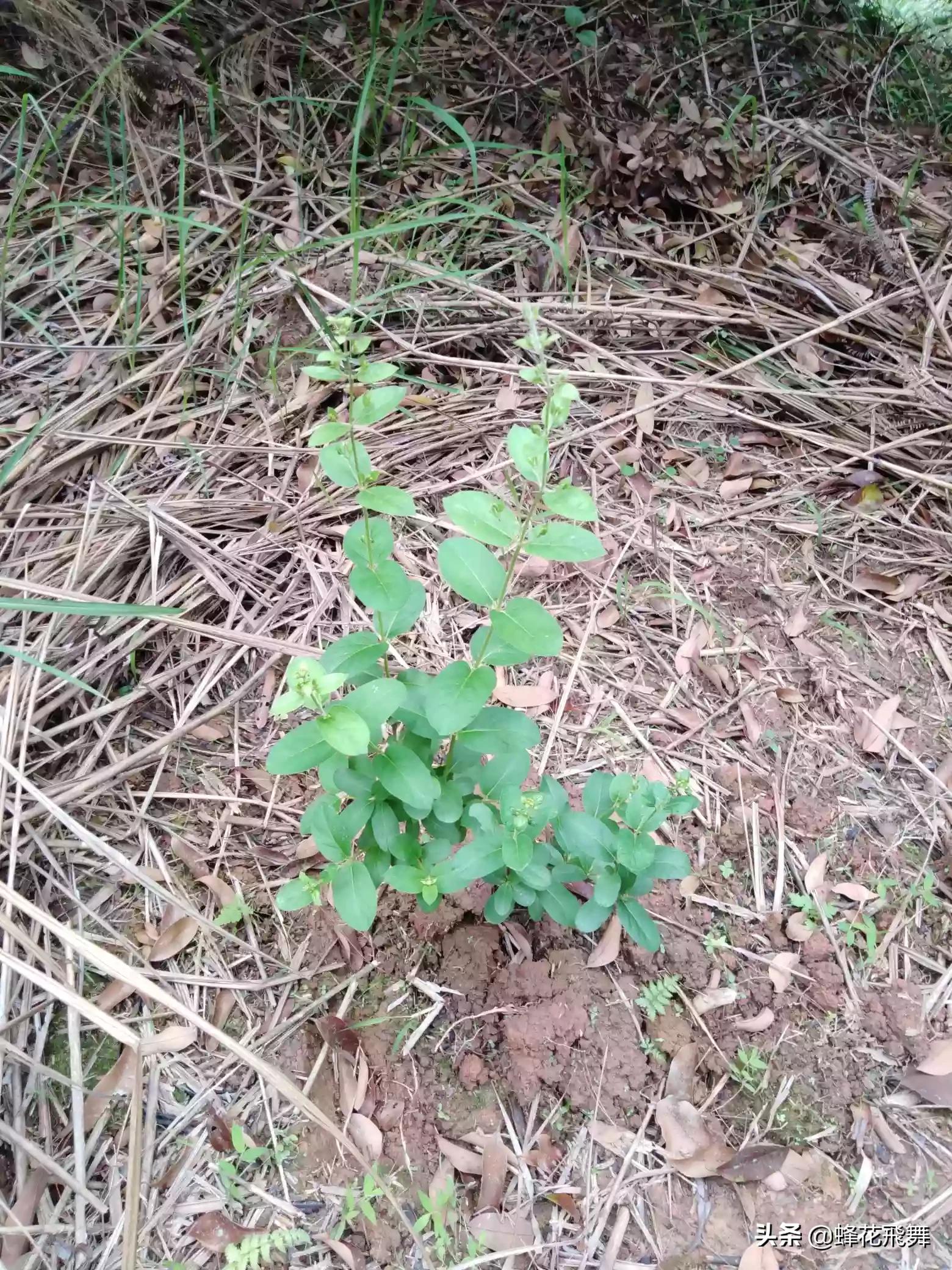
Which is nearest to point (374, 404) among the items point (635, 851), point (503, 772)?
point (503, 772)

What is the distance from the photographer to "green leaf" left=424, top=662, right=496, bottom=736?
115 cm

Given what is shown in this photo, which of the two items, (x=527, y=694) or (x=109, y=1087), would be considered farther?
(x=527, y=694)

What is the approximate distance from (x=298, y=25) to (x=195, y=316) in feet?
5.24

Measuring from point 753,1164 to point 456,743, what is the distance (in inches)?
41.1

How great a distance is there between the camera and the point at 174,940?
5.35ft

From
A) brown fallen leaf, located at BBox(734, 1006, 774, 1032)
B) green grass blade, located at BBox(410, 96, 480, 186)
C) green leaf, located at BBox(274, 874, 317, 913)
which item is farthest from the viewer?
green grass blade, located at BBox(410, 96, 480, 186)

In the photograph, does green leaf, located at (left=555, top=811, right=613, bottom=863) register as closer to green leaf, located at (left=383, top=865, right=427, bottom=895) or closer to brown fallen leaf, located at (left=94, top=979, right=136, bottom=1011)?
green leaf, located at (left=383, top=865, right=427, bottom=895)

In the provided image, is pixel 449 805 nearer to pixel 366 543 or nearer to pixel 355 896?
pixel 355 896

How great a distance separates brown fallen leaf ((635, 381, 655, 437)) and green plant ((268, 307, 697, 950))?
122 cm

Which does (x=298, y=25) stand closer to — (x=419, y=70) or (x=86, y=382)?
(x=419, y=70)

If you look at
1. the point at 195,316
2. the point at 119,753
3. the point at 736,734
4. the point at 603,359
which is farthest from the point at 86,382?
the point at 736,734

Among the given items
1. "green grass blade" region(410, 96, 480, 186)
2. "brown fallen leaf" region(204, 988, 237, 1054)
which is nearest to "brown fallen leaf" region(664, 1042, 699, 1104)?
"brown fallen leaf" region(204, 988, 237, 1054)

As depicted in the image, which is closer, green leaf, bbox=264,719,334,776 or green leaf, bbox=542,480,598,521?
green leaf, bbox=542,480,598,521

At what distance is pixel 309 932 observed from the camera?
167 centimetres
